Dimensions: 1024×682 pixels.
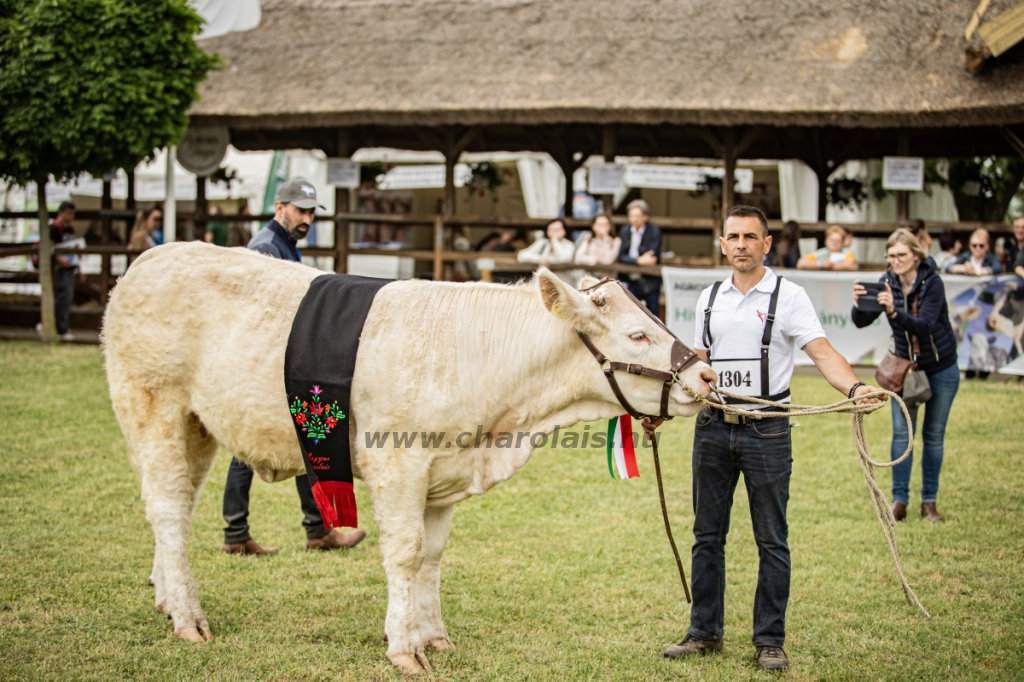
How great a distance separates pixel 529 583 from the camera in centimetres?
604

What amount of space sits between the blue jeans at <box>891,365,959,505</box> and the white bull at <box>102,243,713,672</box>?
3.72 meters

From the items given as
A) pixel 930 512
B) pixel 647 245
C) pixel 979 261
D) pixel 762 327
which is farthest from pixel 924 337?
pixel 647 245

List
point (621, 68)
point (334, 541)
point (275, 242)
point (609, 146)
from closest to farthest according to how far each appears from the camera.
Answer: point (275, 242), point (334, 541), point (621, 68), point (609, 146)

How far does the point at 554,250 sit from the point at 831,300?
428 centimetres

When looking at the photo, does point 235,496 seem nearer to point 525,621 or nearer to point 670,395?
point 525,621

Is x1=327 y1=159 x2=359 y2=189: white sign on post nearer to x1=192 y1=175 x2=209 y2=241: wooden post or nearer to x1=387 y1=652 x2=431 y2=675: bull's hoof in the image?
x1=192 y1=175 x2=209 y2=241: wooden post

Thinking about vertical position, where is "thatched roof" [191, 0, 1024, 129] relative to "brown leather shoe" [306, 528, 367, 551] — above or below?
above

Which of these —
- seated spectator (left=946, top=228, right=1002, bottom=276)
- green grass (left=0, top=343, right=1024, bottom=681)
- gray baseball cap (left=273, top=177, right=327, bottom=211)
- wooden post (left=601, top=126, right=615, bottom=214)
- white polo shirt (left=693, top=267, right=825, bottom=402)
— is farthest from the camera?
wooden post (left=601, top=126, right=615, bottom=214)

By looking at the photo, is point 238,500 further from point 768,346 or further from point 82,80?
point 82,80

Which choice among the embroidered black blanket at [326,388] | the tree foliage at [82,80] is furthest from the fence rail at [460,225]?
the embroidered black blanket at [326,388]

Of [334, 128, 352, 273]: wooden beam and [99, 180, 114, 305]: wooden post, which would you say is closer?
[334, 128, 352, 273]: wooden beam

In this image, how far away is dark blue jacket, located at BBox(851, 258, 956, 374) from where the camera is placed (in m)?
7.25

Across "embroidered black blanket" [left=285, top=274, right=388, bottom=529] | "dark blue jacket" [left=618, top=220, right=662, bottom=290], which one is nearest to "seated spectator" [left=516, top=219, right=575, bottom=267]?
"dark blue jacket" [left=618, top=220, right=662, bottom=290]

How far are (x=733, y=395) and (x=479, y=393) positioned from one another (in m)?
1.22
